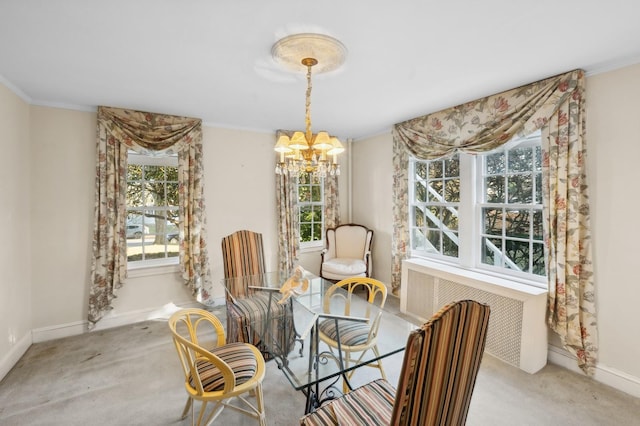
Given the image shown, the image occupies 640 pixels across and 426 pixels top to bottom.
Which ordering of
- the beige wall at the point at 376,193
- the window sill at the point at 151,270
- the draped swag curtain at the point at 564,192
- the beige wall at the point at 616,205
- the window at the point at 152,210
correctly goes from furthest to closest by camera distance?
1. the beige wall at the point at 376,193
2. the window at the point at 152,210
3. the window sill at the point at 151,270
4. the draped swag curtain at the point at 564,192
5. the beige wall at the point at 616,205

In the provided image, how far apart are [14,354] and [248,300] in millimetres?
2189

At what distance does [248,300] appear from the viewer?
8.81 feet

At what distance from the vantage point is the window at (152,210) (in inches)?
149

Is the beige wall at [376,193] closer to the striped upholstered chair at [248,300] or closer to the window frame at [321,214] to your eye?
the window frame at [321,214]

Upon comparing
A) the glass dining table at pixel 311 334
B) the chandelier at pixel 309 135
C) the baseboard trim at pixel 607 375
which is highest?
the chandelier at pixel 309 135

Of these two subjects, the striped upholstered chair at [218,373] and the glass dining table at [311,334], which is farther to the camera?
the glass dining table at [311,334]

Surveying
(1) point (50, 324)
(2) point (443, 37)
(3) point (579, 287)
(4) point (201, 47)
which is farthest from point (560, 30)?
(1) point (50, 324)

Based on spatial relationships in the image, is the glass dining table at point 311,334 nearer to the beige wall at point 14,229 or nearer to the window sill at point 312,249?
the window sill at point 312,249

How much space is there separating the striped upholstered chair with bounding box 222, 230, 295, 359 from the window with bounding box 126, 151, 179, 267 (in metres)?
1.17

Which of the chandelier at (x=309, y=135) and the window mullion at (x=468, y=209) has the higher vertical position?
the chandelier at (x=309, y=135)

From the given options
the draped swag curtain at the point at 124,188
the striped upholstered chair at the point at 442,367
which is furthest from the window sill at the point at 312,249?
the striped upholstered chair at the point at 442,367

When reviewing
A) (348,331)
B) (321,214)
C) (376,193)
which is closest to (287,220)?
(321,214)

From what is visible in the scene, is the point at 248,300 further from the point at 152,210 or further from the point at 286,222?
the point at 152,210

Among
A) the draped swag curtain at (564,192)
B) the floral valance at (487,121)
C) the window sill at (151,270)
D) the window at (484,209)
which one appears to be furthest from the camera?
the window sill at (151,270)
